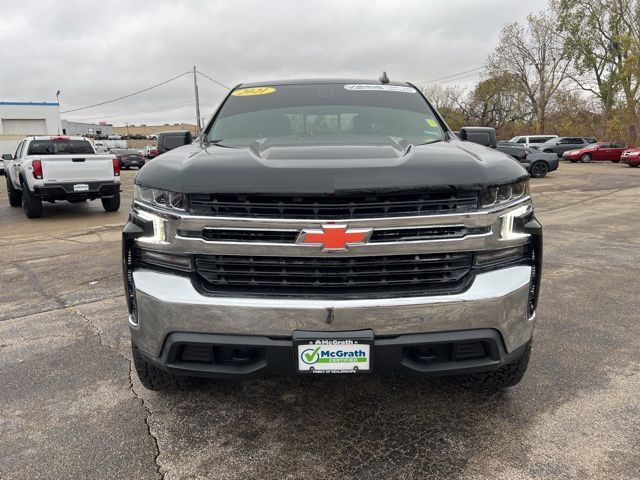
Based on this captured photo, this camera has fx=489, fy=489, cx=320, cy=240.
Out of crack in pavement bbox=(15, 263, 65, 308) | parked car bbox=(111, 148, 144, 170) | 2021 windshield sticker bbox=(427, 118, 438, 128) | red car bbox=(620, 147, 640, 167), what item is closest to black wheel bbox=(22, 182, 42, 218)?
crack in pavement bbox=(15, 263, 65, 308)

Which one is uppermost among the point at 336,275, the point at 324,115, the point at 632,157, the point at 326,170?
the point at 324,115

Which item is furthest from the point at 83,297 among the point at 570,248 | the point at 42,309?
the point at 570,248

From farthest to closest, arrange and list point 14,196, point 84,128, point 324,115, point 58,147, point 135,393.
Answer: point 84,128, point 14,196, point 58,147, point 324,115, point 135,393

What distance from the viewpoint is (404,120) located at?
137 inches

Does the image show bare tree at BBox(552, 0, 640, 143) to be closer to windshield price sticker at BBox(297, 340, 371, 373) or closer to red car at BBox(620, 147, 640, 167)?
red car at BBox(620, 147, 640, 167)

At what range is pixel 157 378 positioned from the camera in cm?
268

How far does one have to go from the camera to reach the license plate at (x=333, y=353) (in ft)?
6.88

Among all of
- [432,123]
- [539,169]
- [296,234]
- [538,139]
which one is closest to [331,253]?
[296,234]

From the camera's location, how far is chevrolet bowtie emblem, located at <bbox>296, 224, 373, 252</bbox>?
2076 millimetres

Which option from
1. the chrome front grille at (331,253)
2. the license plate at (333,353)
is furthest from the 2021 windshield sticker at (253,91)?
the license plate at (333,353)

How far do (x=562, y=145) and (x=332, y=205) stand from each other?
117ft

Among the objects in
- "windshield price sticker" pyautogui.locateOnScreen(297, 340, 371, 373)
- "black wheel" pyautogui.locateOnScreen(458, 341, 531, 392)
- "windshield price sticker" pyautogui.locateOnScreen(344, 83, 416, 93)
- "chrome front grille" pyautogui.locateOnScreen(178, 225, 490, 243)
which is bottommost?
"black wheel" pyautogui.locateOnScreen(458, 341, 531, 392)

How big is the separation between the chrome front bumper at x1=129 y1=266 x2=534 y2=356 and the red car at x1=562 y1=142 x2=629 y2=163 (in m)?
33.2

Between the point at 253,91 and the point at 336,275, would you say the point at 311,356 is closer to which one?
the point at 336,275
